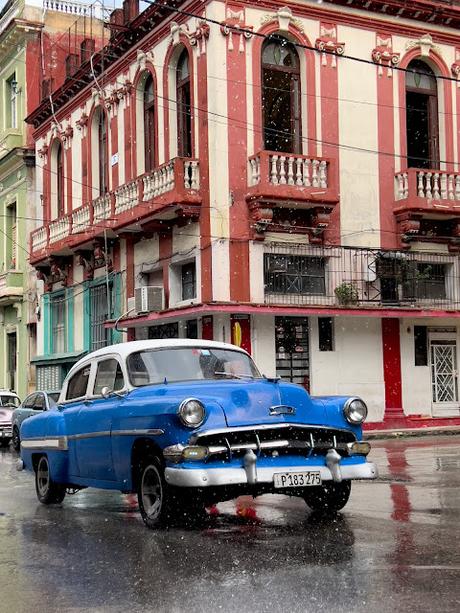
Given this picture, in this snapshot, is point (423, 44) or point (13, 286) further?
point (13, 286)

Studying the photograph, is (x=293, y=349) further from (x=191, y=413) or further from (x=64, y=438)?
(x=191, y=413)

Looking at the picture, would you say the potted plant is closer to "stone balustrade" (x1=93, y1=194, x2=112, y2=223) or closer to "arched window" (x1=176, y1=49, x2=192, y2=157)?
"arched window" (x1=176, y1=49, x2=192, y2=157)

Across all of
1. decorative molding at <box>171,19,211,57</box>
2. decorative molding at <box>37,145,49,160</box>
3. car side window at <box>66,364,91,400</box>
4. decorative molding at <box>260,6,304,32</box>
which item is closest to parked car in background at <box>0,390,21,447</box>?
decorative molding at <box>171,19,211,57</box>

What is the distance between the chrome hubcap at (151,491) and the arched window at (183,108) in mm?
17243

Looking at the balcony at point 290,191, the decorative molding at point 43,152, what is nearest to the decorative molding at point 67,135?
the decorative molding at point 43,152

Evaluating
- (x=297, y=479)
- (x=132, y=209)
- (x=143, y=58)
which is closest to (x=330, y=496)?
(x=297, y=479)

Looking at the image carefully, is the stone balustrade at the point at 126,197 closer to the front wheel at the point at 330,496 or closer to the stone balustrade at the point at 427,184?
the stone balustrade at the point at 427,184

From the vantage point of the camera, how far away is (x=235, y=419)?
8430 mm

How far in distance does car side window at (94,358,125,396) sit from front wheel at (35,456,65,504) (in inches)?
57.4

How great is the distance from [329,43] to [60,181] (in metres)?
12.6

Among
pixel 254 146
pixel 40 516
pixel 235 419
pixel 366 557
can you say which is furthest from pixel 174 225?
pixel 366 557

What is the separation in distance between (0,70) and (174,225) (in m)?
17.4

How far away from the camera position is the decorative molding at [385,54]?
2564cm

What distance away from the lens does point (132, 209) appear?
85.7 feet
